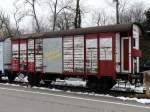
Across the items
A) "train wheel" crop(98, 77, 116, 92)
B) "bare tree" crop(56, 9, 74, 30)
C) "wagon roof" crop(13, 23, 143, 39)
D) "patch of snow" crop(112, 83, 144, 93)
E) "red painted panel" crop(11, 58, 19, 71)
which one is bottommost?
"patch of snow" crop(112, 83, 144, 93)

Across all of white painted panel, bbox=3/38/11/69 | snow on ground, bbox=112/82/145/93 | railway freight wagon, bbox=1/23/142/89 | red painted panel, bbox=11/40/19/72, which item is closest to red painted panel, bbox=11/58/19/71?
red painted panel, bbox=11/40/19/72

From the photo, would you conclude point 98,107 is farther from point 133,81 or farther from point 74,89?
point 74,89

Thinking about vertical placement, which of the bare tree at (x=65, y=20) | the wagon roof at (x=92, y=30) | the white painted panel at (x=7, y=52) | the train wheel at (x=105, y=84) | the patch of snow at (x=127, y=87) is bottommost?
the patch of snow at (x=127, y=87)

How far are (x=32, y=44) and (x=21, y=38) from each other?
1.41m

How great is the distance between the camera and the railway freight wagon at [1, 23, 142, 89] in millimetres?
20625

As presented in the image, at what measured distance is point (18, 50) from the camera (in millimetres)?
27984

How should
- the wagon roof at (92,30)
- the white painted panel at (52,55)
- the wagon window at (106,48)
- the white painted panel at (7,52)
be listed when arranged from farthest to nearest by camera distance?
the white painted panel at (7,52) → the white painted panel at (52,55) → the wagon window at (106,48) → the wagon roof at (92,30)

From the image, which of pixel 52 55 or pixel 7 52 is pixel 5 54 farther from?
pixel 52 55

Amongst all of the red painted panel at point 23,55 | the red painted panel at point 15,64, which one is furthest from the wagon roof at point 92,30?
the red painted panel at point 15,64

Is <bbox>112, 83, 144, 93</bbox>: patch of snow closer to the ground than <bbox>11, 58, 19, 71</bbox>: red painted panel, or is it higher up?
closer to the ground

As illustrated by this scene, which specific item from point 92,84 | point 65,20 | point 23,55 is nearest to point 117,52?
point 92,84

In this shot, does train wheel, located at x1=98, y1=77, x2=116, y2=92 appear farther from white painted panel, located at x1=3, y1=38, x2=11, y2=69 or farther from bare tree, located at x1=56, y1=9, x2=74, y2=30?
bare tree, located at x1=56, y1=9, x2=74, y2=30

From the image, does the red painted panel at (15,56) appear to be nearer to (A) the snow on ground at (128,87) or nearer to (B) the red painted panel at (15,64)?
(B) the red painted panel at (15,64)

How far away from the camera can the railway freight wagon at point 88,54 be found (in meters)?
20.6
